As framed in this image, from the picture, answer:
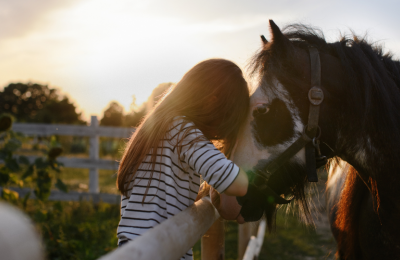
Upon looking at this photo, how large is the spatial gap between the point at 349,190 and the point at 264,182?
28.6 inches

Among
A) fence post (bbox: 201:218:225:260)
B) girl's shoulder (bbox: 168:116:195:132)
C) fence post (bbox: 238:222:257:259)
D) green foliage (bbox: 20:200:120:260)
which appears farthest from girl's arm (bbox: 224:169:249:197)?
green foliage (bbox: 20:200:120:260)

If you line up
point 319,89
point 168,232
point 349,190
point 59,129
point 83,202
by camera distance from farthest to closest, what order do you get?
point 59,129
point 83,202
point 349,190
point 319,89
point 168,232

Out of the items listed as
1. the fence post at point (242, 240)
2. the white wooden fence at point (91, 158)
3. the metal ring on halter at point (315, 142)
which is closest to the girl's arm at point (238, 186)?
the metal ring on halter at point (315, 142)

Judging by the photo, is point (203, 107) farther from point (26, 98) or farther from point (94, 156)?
point (26, 98)

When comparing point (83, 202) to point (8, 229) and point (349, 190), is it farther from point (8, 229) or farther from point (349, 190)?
point (8, 229)

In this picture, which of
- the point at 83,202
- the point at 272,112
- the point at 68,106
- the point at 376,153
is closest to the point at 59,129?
the point at 83,202

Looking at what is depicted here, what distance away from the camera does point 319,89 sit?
57.4 inches

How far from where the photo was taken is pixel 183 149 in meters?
1.32

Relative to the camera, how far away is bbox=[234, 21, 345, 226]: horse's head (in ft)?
4.88

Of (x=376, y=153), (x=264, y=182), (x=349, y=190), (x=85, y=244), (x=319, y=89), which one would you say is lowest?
(x=85, y=244)

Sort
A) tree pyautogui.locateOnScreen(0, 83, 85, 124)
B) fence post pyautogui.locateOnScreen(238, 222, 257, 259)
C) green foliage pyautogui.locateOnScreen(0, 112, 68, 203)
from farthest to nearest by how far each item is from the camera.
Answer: tree pyautogui.locateOnScreen(0, 83, 85, 124), green foliage pyautogui.locateOnScreen(0, 112, 68, 203), fence post pyautogui.locateOnScreen(238, 222, 257, 259)

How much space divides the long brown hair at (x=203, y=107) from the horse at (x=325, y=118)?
0.11 m

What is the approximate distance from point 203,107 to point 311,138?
0.57m

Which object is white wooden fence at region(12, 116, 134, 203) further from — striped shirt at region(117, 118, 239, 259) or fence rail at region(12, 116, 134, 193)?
striped shirt at region(117, 118, 239, 259)
